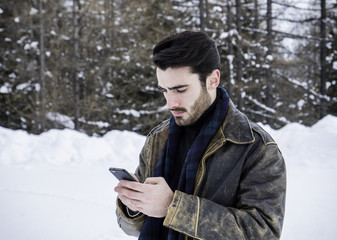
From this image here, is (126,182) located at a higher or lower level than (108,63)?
higher

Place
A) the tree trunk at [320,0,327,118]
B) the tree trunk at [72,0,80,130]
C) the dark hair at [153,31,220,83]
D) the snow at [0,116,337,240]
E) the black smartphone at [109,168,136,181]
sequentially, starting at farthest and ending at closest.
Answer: the tree trunk at [72,0,80,130]
the tree trunk at [320,0,327,118]
the snow at [0,116,337,240]
the dark hair at [153,31,220,83]
the black smartphone at [109,168,136,181]

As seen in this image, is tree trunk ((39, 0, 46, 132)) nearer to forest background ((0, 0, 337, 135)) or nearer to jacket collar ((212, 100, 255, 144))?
forest background ((0, 0, 337, 135))

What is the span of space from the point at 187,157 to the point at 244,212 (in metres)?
0.41

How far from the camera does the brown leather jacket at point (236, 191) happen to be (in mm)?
1233

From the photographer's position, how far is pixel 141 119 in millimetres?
14008

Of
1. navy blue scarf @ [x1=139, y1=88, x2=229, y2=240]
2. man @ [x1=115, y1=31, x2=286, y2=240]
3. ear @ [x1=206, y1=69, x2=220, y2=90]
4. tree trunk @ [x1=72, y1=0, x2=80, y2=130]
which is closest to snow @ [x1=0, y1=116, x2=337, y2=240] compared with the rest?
navy blue scarf @ [x1=139, y1=88, x2=229, y2=240]

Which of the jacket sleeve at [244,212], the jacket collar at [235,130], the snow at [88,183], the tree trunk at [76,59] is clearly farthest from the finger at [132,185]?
the tree trunk at [76,59]

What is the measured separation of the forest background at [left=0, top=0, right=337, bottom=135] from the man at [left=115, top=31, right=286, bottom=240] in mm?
10802

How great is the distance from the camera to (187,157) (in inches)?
59.0

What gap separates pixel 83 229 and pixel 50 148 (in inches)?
159

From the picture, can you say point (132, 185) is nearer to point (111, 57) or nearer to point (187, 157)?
point (187, 157)

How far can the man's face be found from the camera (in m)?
1.50

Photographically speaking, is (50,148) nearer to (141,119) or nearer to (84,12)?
(141,119)

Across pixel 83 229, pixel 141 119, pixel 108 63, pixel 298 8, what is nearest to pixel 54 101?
pixel 108 63
